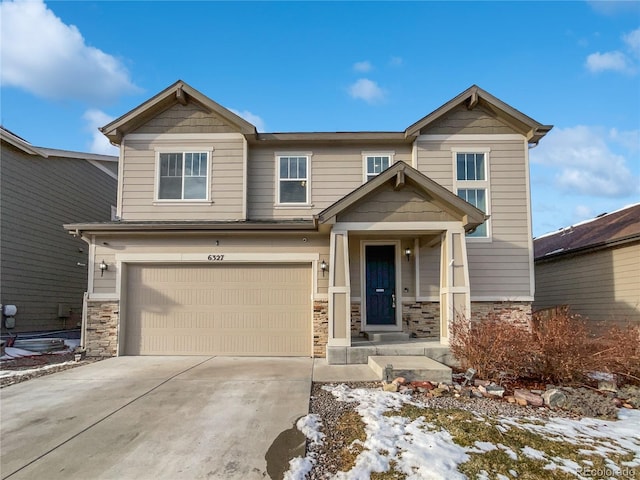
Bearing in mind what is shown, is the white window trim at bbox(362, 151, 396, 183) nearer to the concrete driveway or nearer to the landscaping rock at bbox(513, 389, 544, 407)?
the concrete driveway

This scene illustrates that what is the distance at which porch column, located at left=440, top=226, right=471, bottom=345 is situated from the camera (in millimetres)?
8664

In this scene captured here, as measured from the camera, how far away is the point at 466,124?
1091cm

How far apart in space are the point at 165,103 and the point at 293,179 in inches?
153

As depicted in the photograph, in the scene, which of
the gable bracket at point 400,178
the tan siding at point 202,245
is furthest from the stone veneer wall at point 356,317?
the gable bracket at point 400,178

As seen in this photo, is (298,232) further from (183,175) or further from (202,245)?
(183,175)

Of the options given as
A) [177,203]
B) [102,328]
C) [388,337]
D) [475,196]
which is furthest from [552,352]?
[102,328]

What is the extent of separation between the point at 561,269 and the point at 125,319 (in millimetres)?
12780

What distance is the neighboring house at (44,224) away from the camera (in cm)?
1180

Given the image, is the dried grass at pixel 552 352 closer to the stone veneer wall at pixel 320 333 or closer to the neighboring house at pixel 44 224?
the stone veneer wall at pixel 320 333

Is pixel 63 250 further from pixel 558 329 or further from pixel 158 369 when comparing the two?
pixel 558 329

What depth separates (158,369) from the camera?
8188mm

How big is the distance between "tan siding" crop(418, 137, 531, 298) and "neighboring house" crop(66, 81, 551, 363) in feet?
0.11

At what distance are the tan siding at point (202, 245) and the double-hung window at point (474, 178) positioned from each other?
3864 mm

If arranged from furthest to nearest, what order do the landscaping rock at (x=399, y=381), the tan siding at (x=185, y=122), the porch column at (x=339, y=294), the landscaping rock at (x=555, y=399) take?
1. the tan siding at (x=185, y=122)
2. the porch column at (x=339, y=294)
3. the landscaping rock at (x=399, y=381)
4. the landscaping rock at (x=555, y=399)
